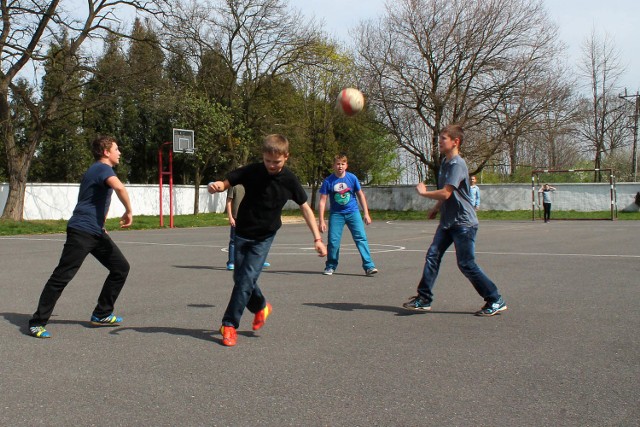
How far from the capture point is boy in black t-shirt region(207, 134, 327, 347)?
5.41 metres

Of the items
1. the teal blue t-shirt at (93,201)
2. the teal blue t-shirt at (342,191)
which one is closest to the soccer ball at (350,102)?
the teal blue t-shirt at (342,191)

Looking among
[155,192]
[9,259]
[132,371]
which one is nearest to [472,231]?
[132,371]

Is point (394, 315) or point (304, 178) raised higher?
point (304, 178)

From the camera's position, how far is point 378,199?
1779 inches

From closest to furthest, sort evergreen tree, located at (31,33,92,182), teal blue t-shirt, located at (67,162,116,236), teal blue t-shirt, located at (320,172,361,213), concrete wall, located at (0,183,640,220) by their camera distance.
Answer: teal blue t-shirt, located at (67,162,116,236)
teal blue t-shirt, located at (320,172,361,213)
concrete wall, located at (0,183,640,220)
evergreen tree, located at (31,33,92,182)

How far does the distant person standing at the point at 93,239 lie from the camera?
5.74 m

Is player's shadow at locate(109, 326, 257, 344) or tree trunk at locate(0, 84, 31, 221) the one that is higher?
tree trunk at locate(0, 84, 31, 221)

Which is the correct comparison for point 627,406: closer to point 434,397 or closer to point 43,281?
point 434,397

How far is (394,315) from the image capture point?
659cm

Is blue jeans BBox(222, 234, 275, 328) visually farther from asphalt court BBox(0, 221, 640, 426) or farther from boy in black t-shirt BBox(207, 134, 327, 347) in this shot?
asphalt court BBox(0, 221, 640, 426)

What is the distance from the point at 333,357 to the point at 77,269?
8.34ft

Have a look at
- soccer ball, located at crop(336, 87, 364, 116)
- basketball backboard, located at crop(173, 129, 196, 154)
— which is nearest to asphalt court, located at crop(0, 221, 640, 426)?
soccer ball, located at crop(336, 87, 364, 116)

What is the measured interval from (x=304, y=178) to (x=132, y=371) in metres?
43.5

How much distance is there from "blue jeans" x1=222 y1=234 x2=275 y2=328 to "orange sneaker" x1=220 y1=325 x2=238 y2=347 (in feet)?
0.12
